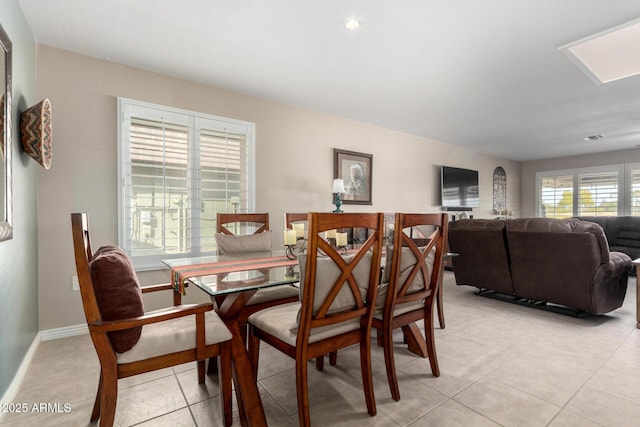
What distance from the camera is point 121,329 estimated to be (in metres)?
1.20

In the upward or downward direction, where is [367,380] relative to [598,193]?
downward

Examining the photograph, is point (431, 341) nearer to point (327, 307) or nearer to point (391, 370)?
point (391, 370)

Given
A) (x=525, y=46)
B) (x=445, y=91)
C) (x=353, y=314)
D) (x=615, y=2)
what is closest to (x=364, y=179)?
(x=445, y=91)

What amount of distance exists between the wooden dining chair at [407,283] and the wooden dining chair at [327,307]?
0.17 meters

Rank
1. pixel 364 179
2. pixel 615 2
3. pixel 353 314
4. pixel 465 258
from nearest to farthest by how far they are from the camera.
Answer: pixel 353 314
pixel 615 2
pixel 465 258
pixel 364 179

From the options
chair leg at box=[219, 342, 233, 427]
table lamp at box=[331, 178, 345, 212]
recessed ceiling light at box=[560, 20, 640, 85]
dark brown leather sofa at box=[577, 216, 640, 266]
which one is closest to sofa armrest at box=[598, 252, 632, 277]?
recessed ceiling light at box=[560, 20, 640, 85]

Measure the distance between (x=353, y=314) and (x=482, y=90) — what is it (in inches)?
125

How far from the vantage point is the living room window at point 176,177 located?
2945mm

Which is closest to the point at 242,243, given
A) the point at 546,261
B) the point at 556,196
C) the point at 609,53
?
the point at 546,261

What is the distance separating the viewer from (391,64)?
2889mm

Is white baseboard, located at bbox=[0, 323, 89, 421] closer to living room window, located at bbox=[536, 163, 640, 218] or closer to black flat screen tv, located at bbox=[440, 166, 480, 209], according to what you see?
black flat screen tv, located at bbox=[440, 166, 480, 209]

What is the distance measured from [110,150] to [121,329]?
2258 mm

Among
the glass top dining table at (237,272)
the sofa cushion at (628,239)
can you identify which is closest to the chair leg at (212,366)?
the glass top dining table at (237,272)

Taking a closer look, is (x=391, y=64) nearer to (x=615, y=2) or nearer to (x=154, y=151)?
(x=615, y=2)
